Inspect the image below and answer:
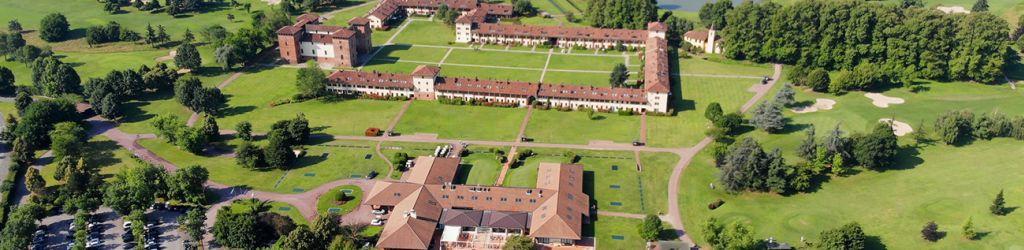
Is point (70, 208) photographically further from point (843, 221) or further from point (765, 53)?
point (765, 53)

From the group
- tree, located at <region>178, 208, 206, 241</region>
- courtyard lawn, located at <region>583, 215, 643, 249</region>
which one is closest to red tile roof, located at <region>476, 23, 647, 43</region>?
courtyard lawn, located at <region>583, 215, 643, 249</region>

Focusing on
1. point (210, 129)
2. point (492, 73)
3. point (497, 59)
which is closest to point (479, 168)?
point (210, 129)

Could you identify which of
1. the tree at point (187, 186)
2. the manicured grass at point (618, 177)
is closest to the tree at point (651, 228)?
the manicured grass at point (618, 177)

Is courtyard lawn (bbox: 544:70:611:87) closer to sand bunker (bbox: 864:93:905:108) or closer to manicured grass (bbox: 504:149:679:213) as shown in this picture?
manicured grass (bbox: 504:149:679:213)

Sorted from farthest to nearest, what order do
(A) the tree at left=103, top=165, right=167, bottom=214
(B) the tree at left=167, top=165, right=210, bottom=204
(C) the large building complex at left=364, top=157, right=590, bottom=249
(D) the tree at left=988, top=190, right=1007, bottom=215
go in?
(B) the tree at left=167, top=165, right=210, bottom=204, (A) the tree at left=103, top=165, right=167, bottom=214, (D) the tree at left=988, top=190, right=1007, bottom=215, (C) the large building complex at left=364, top=157, right=590, bottom=249

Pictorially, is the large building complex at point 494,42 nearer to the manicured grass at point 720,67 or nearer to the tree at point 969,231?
the manicured grass at point 720,67
